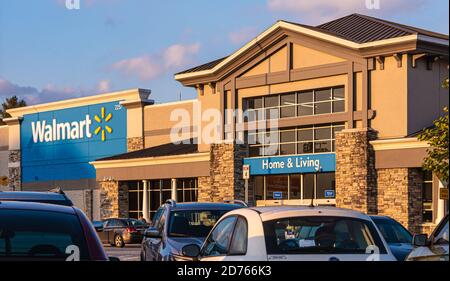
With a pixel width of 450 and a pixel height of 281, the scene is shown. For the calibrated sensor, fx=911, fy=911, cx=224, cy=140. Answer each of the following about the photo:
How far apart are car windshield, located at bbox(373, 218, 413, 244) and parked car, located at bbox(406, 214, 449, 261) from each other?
18.3 ft

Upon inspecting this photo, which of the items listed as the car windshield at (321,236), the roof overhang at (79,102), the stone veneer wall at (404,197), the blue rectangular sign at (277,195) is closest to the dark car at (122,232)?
the roof overhang at (79,102)

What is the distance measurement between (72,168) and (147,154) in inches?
207

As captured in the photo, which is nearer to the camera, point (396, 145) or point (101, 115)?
point (396, 145)

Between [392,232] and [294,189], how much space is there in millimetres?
26519

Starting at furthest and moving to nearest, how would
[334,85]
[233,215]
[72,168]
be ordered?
[72,168] < [334,85] < [233,215]

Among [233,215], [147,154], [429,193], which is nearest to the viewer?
[233,215]

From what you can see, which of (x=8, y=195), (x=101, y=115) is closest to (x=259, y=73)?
(x=101, y=115)

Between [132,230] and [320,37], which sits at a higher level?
[320,37]

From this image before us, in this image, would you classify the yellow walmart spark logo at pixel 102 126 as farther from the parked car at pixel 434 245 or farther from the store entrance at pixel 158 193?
the parked car at pixel 434 245

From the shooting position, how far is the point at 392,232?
51.6 feet

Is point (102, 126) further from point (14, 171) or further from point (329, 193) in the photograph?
point (329, 193)

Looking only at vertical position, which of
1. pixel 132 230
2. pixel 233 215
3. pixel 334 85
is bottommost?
pixel 132 230

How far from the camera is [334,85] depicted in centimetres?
4097

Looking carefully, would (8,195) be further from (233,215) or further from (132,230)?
(132,230)
